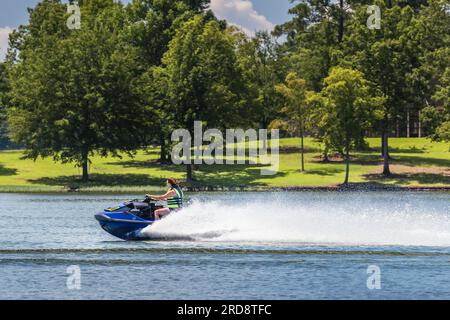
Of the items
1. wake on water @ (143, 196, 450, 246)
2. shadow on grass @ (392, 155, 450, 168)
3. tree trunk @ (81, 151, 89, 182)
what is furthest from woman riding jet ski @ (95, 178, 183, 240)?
shadow on grass @ (392, 155, 450, 168)

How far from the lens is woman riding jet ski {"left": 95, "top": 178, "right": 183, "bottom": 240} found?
38.8 meters

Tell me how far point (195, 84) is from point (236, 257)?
5761cm

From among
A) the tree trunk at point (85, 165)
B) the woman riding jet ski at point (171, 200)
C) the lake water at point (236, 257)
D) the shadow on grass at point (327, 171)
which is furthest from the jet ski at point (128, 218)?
the shadow on grass at point (327, 171)

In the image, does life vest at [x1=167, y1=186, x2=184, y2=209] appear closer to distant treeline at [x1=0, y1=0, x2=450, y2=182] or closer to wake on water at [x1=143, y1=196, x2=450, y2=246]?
wake on water at [x1=143, y1=196, x2=450, y2=246]

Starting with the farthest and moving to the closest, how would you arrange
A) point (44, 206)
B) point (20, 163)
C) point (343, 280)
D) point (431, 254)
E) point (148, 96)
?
point (20, 163)
point (148, 96)
point (44, 206)
point (431, 254)
point (343, 280)

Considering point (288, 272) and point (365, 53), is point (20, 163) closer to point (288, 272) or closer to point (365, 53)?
point (365, 53)

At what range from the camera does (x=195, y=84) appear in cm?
9231

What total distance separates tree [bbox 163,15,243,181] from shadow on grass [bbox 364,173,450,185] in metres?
15.9

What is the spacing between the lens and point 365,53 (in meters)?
93.9

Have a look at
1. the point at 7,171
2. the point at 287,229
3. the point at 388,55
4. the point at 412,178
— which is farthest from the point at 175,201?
the point at 7,171

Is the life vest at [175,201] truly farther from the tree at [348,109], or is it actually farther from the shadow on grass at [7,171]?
the shadow on grass at [7,171]

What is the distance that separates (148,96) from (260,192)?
712 inches

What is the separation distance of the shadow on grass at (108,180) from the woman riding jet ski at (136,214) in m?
47.6
